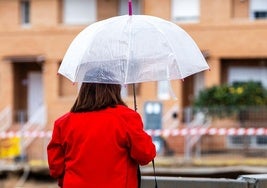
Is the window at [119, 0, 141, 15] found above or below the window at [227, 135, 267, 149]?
above

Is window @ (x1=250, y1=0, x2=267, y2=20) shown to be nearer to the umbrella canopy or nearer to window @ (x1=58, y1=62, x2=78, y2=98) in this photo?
window @ (x1=58, y1=62, x2=78, y2=98)

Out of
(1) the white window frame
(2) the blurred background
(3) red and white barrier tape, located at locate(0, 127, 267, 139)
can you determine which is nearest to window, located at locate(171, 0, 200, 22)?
(2) the blurred background

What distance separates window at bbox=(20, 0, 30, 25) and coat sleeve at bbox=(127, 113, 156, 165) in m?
25.1

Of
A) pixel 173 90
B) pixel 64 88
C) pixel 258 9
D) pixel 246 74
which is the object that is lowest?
pixel 64 88

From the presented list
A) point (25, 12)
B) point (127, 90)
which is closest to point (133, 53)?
point (127, 90)

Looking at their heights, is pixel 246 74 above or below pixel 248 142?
above

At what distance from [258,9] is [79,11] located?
7.14 metres

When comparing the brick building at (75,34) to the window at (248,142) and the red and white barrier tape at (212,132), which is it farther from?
the window at (248,142)

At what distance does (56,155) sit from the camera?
4.72m

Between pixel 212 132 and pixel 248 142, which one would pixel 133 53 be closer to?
pixel 248 142

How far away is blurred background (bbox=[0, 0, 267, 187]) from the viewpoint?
21750 millimetres

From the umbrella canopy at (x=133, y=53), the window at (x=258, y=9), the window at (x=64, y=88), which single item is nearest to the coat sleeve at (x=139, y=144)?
the umbrella canopy at (x=133, y=53)

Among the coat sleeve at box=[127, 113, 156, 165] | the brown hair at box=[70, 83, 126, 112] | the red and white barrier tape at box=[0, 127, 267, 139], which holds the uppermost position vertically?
the brown hair at box=[70, 83, 126, 112]

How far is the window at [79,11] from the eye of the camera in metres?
28.3
